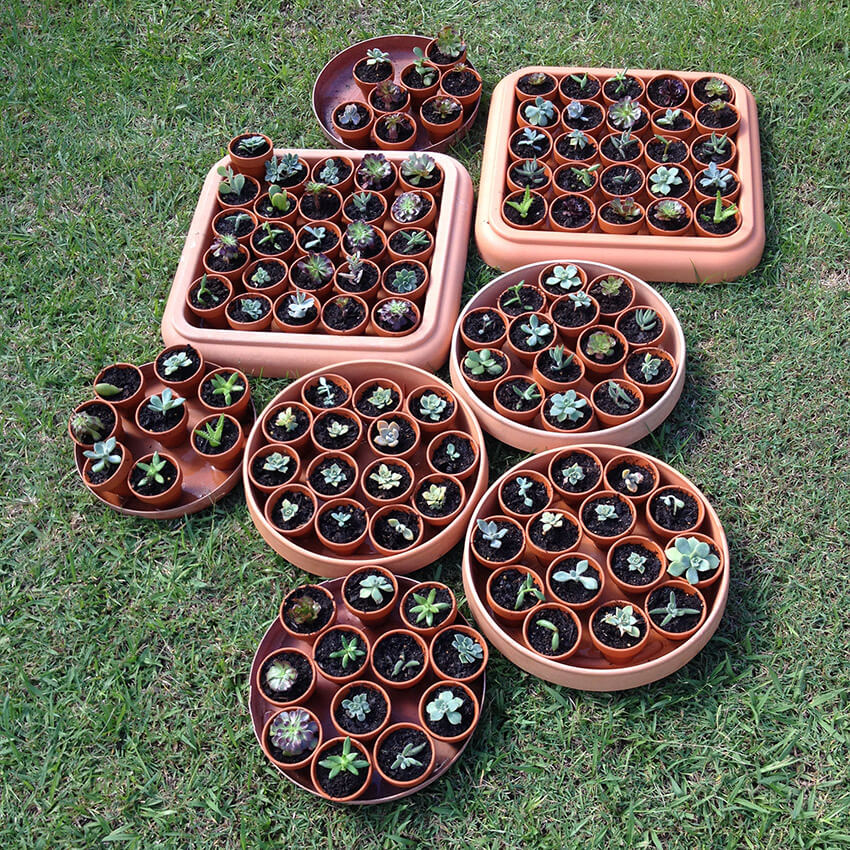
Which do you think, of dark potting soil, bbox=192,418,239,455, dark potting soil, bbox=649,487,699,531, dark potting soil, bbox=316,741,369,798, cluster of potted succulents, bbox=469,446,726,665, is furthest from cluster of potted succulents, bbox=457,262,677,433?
dark potting soil, bbox=316,741,369,798

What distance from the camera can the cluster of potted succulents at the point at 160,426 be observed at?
347 cm

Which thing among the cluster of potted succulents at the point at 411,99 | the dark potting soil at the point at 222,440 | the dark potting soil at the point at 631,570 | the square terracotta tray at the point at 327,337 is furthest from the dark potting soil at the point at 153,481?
the cluster of potted succulents at the point at 411,99

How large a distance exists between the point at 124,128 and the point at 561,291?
2467 mm

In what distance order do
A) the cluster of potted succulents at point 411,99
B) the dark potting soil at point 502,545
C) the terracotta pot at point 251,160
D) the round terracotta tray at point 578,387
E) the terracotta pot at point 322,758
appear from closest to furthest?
the terracotta pot at point 322,758
the dark potting soil at point 502,545
the round terracotta tray at point 578,387
the terracotta pot at point 251,160
the cluster of potted succulents at point 411,99

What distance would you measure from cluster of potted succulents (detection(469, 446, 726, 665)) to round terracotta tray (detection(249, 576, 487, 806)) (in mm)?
241

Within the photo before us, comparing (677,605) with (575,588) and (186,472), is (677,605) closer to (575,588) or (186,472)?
(575,588)

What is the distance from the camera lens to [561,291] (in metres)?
3.75

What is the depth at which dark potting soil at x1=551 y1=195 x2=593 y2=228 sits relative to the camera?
3949 millimetres

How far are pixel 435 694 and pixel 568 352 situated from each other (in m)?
1.41

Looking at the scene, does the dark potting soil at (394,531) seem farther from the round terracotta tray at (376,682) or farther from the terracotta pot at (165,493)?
the terracotta pot at (165,493)

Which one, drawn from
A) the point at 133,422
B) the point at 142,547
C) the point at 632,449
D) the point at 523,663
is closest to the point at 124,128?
the point at 133,422

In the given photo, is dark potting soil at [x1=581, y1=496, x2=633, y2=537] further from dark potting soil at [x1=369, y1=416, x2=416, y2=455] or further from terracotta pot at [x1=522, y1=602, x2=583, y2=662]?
dark potting soil at [x1=369, y1=416, x2=416, y2=455]

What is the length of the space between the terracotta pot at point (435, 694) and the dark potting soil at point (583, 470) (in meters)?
0.80

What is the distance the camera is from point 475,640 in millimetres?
3047
